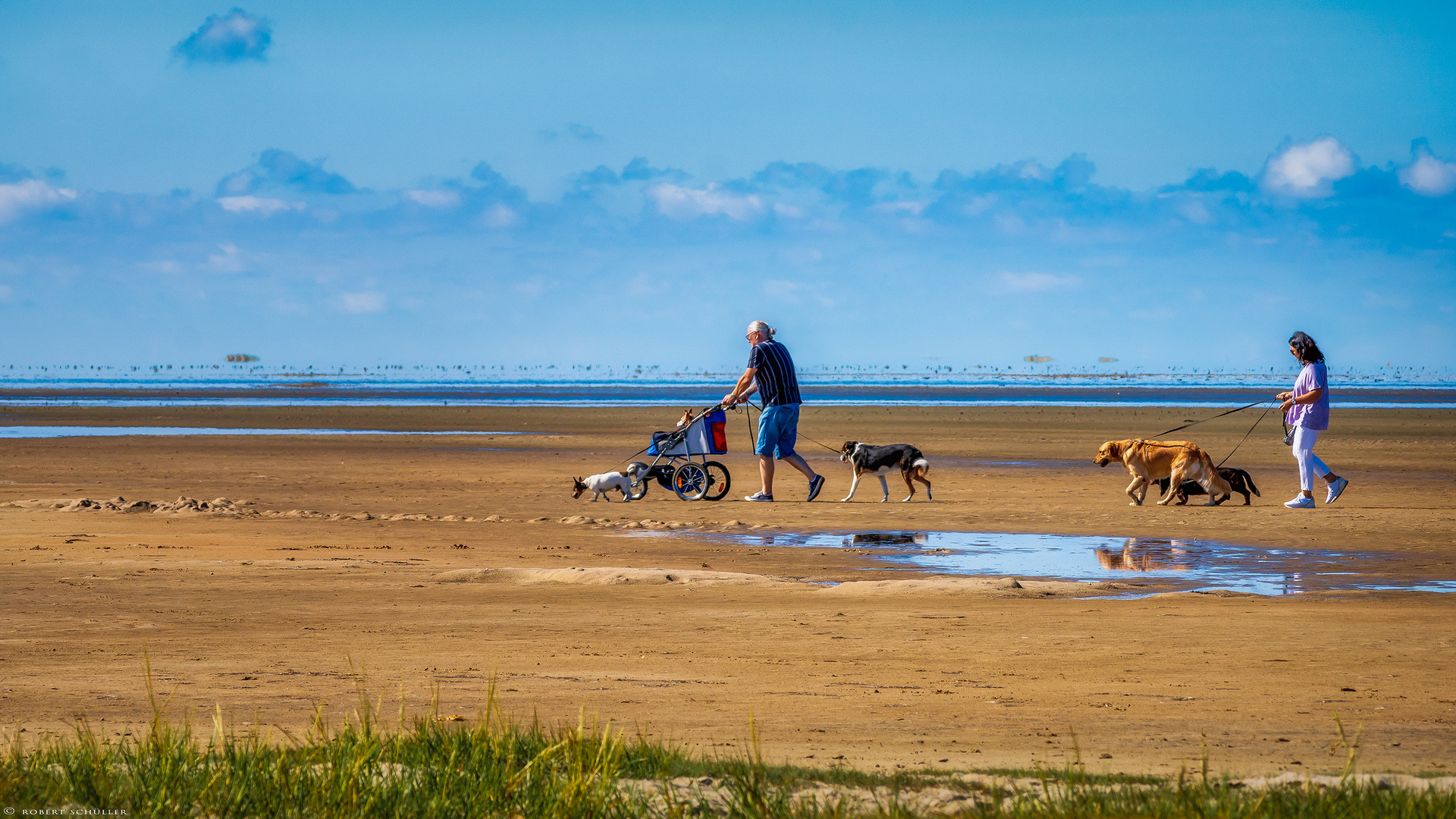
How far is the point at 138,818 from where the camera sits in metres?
4.32

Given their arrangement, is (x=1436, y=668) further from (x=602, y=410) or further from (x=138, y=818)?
(x=602, y=410)

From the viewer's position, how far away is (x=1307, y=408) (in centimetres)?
1521

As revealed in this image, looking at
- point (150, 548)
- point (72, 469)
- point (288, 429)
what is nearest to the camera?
point (150, 548)

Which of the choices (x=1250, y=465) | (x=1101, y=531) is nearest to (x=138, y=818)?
(x=1101, y=531)

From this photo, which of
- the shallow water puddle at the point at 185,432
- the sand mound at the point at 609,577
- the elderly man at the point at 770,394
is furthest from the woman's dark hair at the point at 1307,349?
the shallow water puddle at the point at 185,432

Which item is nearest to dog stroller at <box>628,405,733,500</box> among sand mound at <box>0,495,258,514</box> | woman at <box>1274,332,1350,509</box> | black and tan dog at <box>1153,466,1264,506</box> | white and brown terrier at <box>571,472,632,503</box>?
white and brown terrier at <box>571,472,632,503</box>

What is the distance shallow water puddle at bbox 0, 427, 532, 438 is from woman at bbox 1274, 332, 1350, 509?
2131 cm

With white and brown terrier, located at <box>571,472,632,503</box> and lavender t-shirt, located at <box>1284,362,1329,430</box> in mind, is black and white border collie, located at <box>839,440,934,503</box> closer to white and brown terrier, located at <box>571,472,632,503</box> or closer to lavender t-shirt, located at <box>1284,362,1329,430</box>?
white and brown terrier, located at <box>571,472,632,503</box>

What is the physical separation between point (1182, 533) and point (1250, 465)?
11423mm

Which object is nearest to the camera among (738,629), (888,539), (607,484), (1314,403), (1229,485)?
(738,629)

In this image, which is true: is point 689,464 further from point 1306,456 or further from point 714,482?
point 1306,456

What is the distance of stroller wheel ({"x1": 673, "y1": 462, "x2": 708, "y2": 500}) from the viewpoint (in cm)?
1706

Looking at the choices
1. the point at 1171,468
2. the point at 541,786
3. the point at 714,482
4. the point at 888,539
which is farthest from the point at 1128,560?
the point at 541,786

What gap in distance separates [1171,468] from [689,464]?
6174 mm
